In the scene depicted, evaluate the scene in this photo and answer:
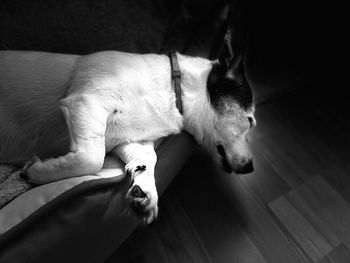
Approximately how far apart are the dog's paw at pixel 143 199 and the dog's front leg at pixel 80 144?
8.2 inches

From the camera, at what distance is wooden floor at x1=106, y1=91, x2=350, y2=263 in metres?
1.78

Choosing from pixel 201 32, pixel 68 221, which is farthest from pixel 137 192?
pixel 201 32

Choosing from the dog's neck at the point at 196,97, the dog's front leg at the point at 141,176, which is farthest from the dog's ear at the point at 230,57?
the dog's front leg at the point at 141,176

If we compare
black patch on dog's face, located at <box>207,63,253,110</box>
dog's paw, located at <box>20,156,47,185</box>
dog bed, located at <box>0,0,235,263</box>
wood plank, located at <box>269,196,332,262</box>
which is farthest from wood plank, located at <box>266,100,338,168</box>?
dog's paw, located at <box>20,156,47,185</box>

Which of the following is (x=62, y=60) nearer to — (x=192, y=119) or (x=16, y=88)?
(x=16, y=88)

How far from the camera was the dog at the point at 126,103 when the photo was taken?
5.01 feet

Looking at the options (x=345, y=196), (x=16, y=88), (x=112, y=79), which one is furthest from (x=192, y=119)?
(x=345, y=196)

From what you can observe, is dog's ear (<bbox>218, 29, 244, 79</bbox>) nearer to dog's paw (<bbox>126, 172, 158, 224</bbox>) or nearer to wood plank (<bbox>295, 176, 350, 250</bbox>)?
dog's paw (<bbox>126, 172, 158, 224</bbox>)

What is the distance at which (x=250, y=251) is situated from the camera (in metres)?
1.81

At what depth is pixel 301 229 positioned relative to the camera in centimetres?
195

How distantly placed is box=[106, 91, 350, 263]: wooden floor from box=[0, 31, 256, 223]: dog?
0.36 metres

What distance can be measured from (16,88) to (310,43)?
8.39 ft

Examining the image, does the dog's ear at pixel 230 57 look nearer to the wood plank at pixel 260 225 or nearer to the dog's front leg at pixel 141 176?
the dog's front leg at pixel 141 176

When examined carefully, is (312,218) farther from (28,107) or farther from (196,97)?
(28,107)
